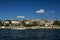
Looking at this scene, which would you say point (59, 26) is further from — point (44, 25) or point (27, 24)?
point (27, 24)

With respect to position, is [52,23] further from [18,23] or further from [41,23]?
[18,23]

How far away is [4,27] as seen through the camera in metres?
159

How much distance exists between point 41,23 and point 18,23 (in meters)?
17.3

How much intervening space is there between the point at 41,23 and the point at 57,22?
11.3 m

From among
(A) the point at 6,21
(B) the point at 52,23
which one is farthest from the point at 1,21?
(B) the point at 52,23

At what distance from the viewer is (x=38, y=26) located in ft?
531

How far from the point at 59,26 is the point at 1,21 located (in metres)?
40.0

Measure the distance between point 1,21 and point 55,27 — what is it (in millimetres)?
37319

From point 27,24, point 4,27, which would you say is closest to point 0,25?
point 4,27

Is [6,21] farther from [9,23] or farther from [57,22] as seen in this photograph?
[57,22]

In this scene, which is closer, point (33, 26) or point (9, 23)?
point (33, 26)

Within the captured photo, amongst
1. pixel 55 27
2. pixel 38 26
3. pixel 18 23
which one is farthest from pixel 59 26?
pixel 18 23

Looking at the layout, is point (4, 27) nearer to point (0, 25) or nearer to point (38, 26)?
point (0, 25)

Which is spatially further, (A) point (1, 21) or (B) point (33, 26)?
(A) point (1, 21)
